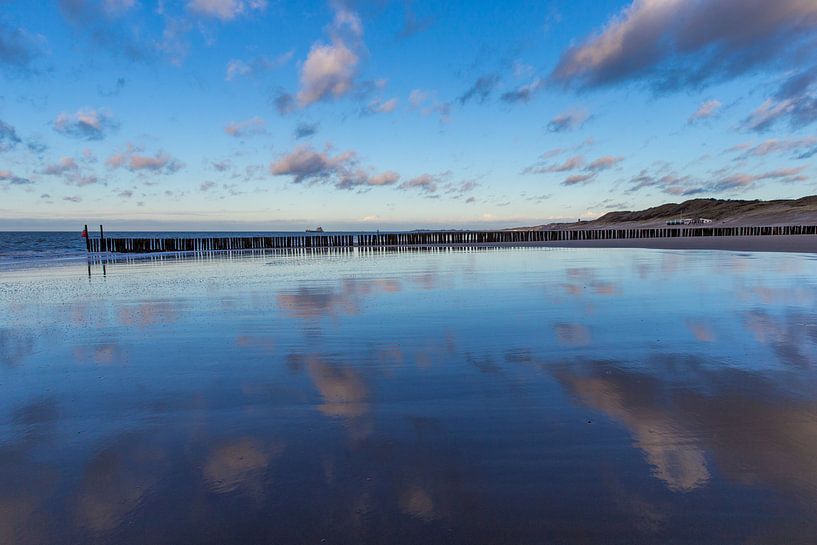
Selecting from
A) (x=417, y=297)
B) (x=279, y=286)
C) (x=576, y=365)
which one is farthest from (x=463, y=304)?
(x=279, y=286)

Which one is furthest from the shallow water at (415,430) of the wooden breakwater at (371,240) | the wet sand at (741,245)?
the wooden breakwater at (371,240)

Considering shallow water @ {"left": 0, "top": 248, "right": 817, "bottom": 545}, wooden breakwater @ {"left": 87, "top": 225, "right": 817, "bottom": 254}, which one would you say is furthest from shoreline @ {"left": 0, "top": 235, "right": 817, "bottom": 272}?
shallow water @ {"left": 0, "top": 248, "right": 817, "bottom": 545}

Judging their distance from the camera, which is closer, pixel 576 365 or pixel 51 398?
pixel 51 398

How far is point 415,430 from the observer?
3.60 metres

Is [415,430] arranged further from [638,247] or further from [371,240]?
[371,240]

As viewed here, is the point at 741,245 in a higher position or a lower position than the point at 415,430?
higher

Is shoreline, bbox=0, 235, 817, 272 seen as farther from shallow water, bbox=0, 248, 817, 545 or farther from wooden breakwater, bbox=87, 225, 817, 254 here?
shallow water, bbox=0, 248, 817, 545

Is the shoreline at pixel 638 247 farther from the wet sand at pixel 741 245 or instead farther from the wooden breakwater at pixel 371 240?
the wooden breakwater at pixel 371 240

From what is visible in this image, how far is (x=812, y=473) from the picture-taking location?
9.43 ft

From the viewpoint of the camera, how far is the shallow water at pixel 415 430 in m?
2.51

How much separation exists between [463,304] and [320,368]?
4805mm

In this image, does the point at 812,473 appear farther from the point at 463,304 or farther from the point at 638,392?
the point at 463,304

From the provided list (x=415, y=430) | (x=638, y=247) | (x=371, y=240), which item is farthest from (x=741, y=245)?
(x=371, y=240)

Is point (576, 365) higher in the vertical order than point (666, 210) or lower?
lower
